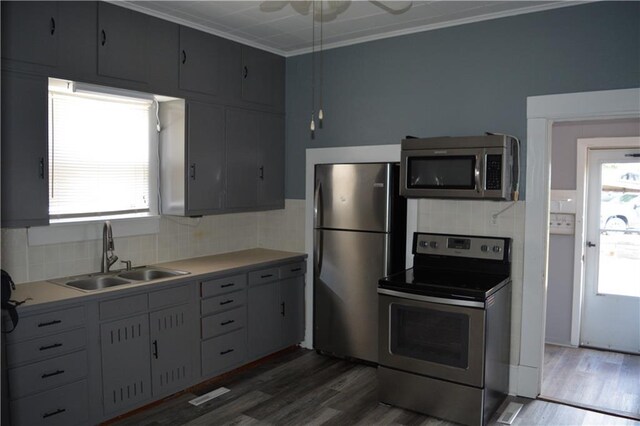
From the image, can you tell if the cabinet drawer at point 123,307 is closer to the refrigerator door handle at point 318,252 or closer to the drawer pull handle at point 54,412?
the drawer pull handle at point 54,412

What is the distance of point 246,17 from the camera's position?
366 cm

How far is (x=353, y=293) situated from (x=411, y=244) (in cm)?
61

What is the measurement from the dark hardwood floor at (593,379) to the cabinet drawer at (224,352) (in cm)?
219

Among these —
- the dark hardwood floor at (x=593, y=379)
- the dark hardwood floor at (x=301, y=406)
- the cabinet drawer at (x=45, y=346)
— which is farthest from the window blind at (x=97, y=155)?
the dark hardwood floor at (x=593, y=379)

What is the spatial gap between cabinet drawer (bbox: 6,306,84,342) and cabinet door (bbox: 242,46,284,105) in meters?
2.15

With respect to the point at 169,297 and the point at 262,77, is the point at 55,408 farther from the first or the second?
the point at 262,77

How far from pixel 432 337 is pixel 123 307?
190 centimetres

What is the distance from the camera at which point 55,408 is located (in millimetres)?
2805

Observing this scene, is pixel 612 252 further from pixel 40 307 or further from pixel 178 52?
pixel 40 307

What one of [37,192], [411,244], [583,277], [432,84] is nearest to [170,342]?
[37,192]

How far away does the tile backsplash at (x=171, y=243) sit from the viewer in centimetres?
320

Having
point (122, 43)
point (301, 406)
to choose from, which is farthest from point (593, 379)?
point (122, 43)

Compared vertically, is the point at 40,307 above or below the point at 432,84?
below

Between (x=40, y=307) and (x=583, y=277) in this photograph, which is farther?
(x=583, y=277)
